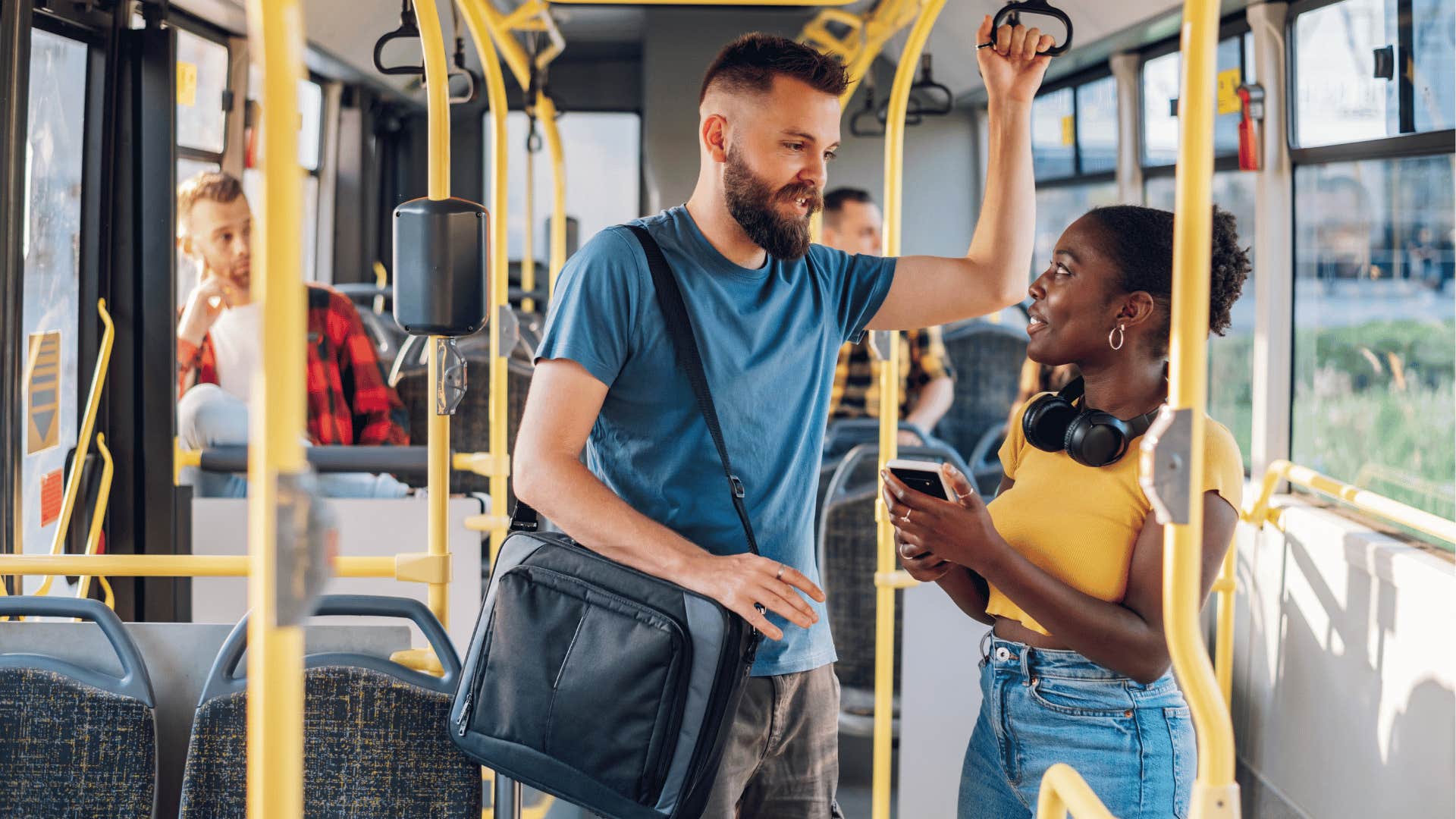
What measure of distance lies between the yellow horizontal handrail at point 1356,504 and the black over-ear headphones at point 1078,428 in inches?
29.2

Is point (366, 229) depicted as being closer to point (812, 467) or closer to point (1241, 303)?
point (1241, 303)

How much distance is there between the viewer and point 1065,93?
20.5 feet

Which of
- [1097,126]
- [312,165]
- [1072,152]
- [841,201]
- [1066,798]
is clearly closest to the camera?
[1066,798]

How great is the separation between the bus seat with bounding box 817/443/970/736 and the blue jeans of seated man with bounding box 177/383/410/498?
1331mm

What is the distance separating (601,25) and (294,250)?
827 cm

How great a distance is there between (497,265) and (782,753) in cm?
126

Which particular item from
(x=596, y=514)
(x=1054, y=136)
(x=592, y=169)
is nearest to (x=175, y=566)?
(x=596, y=514)

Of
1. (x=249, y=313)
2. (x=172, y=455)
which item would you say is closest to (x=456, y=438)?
(x=249, y=313)

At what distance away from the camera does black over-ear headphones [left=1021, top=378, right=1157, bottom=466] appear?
5.11 ft

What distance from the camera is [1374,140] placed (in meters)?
3.30

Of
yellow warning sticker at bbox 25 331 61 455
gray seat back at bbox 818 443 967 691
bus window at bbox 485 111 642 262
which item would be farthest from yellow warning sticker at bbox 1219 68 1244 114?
bus window at bbox 485 111 642 262

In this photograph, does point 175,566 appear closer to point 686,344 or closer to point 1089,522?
point 686,344

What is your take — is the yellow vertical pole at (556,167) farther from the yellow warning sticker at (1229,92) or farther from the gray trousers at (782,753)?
the gray trousers at (782,753)

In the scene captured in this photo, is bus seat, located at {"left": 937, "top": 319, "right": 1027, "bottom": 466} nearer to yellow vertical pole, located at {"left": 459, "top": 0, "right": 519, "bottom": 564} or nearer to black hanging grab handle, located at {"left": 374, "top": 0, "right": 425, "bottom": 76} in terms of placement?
yellow vertical pole, located at {"left": 459, "top": 0, "right": 519, "bottom": 564}
